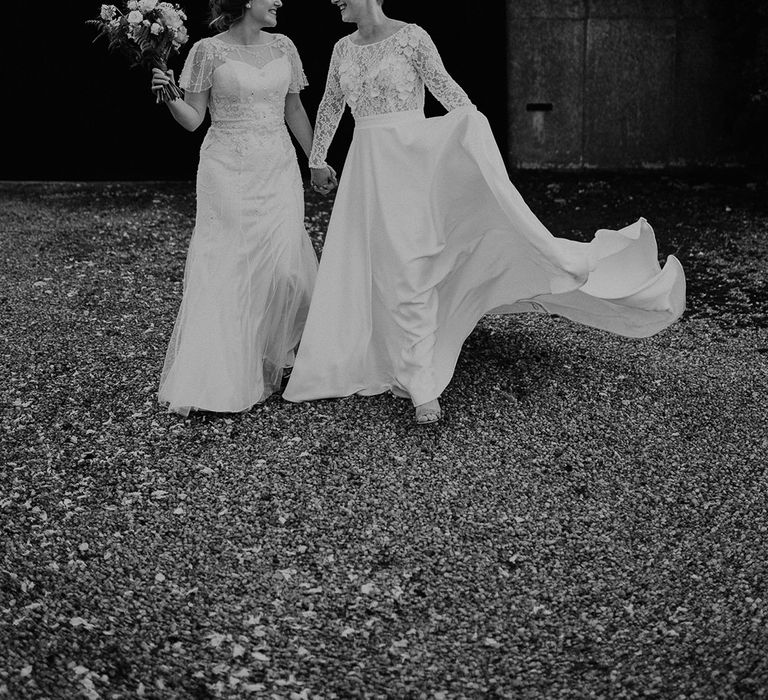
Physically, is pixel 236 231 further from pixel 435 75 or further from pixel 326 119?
pixel 435 75

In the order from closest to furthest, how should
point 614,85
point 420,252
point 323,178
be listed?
point 420,252 → point 323,178 → point 614,85

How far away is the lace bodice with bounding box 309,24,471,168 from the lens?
4.45 metres

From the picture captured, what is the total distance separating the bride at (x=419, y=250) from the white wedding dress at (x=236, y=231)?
0.24 m

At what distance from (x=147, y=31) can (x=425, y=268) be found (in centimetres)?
161

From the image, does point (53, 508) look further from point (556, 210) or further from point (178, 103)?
point (556, 210)

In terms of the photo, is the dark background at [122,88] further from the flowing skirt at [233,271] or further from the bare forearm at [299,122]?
the flowing skirt at [233,271]

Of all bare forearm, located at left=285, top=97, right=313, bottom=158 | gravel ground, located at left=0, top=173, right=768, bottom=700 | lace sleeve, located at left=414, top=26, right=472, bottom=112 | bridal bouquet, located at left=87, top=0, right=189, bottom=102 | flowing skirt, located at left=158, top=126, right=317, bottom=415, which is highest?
→ bridal bouquet, located at left=87, top=0, right=189, bottom=102

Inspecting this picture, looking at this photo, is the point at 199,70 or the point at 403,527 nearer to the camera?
the point at 403,527

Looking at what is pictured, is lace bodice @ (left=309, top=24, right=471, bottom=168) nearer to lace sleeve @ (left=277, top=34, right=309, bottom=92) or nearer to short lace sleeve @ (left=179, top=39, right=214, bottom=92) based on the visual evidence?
lace sleeve @ (left=277, top=34, right=309, bottom=92)

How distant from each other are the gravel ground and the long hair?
183cm

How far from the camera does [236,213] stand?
4715 mm

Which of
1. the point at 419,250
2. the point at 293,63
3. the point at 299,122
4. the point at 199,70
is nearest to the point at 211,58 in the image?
the point at 199,70

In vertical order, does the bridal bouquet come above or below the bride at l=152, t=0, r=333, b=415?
above

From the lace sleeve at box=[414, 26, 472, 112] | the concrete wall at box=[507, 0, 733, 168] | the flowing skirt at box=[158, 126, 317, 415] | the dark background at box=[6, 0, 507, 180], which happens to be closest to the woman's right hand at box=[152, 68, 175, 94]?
the flowing skirt at box=[158, 126, 317, 415]
